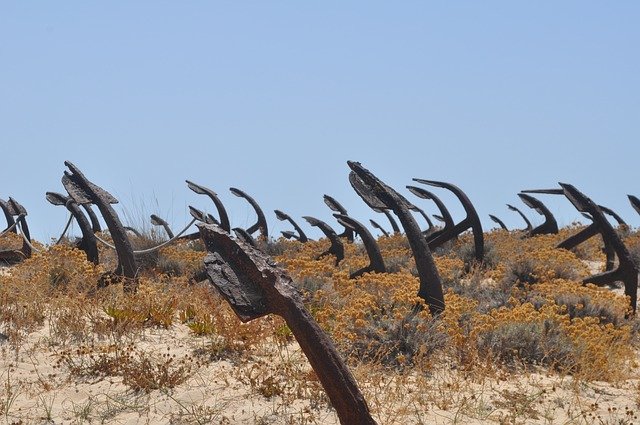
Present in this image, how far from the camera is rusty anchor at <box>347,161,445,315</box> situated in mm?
6742

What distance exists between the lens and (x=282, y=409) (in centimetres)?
487

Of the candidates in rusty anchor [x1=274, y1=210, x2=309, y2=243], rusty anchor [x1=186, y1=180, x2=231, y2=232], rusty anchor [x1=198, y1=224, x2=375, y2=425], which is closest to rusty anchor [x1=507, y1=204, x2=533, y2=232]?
rusty anchor [x1=274, y1=210, x2=309, y2=243]

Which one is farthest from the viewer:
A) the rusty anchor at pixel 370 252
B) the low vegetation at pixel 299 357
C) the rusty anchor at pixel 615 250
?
the rusty anchor at pixel 370 252

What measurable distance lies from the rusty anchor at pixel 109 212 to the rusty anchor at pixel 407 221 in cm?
252

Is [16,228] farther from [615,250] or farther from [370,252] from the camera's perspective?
[615,250]

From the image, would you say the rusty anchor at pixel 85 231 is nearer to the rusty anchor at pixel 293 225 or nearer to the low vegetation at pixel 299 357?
A: the low vegetation at pixel 299 357

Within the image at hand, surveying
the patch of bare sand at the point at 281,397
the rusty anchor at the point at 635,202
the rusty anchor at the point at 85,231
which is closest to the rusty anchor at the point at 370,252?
the rusty anchor at the point at 85,231

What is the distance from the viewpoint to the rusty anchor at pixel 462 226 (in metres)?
10.5

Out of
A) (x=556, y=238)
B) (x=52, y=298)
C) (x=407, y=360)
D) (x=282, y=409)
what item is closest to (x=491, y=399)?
(x=407, y=360)

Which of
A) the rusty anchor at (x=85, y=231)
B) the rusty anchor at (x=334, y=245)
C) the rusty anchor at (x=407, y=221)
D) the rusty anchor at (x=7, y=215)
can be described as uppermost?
the rusty anchor at (x=7, y=215)

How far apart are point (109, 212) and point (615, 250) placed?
557 centimetres

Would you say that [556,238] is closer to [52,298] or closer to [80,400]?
[52,298]

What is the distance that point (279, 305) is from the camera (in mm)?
3600

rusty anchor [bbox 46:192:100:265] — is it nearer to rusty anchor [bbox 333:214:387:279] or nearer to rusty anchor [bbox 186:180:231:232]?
rusty anchor [bbox 333:214:387:279]
